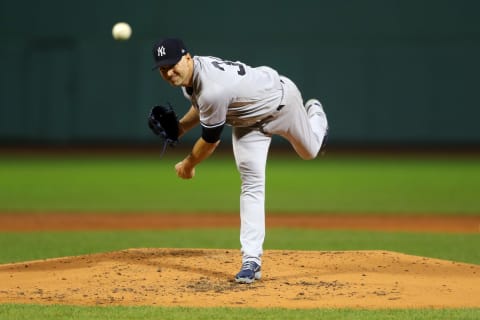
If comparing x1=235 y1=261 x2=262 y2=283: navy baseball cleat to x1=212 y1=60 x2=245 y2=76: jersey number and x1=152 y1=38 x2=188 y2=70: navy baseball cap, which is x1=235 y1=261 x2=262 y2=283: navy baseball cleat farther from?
x1=152 y1=38 x2=188 y2=70: navy baseball cap

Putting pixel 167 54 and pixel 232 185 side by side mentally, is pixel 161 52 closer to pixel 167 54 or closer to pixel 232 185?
pixel 167 54

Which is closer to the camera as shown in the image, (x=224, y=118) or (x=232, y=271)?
(x=224, y=118)

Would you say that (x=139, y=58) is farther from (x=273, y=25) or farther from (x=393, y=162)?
(x=393, y=162)

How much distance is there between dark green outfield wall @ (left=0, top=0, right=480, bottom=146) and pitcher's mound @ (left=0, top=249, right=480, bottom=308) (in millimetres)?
13668

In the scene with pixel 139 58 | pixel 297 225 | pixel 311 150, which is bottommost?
pixel 297 225

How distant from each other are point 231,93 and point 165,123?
0.54 metres

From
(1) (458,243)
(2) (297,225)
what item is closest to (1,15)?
(2) (297,225)

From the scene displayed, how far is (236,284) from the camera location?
16.5 ft

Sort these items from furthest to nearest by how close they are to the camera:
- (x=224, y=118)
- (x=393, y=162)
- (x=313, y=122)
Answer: (x=393, y=162), (x=313, y=122), (x=224, y=118)

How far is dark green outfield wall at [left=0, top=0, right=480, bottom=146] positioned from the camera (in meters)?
19.6

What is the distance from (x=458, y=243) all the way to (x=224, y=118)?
360 cm

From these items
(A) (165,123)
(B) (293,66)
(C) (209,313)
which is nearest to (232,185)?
(B) (293,66)

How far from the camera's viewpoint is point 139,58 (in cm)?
1980

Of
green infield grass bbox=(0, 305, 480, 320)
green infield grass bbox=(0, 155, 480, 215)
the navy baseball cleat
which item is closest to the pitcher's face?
the navy baseball cleat
